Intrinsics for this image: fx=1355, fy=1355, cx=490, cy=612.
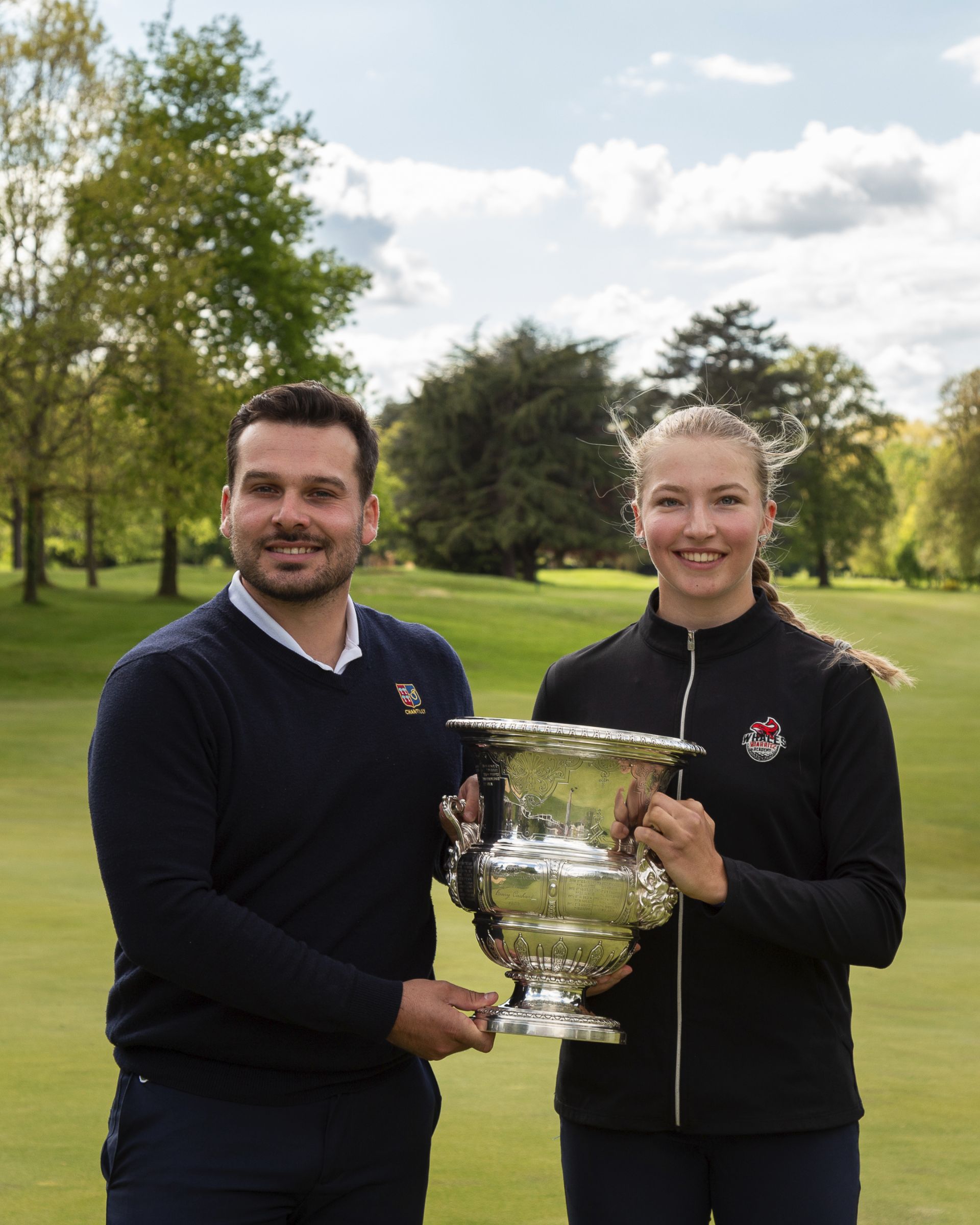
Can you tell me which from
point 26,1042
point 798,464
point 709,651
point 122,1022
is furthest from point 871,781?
point 798,464

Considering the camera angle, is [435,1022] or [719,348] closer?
[435,1022]

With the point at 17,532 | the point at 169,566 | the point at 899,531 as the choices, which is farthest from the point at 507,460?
the point at 899,531

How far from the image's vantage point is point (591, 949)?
2684 millimetres

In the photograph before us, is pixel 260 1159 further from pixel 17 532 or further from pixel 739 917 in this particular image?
pixel 17 532

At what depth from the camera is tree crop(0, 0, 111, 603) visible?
23.4m

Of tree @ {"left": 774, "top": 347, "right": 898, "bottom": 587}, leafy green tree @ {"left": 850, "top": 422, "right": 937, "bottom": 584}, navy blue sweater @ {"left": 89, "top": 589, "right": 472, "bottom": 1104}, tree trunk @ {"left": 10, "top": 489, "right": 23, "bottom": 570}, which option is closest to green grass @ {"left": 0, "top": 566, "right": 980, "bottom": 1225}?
navy blue sweater @ {"left": 89, "top": 589, "right": 472, "bottom": 1104}

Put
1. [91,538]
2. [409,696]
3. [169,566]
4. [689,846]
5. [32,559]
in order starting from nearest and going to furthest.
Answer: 1. [689,846]
2. [409,696]
3. [32,559]
4. [169,566]
5. [91,538]

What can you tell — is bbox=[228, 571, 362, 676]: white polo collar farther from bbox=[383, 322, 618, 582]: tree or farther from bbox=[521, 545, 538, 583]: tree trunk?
bbox=[521, 545, 538, 583]: tree trunk

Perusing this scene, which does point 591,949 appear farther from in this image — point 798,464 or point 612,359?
point 798,464

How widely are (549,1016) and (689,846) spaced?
47 centimetres

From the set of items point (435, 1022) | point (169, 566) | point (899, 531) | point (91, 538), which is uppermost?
point (899, 531)

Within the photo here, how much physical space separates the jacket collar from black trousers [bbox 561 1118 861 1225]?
959mm

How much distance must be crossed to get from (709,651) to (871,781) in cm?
44

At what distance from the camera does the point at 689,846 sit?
2.47 m
